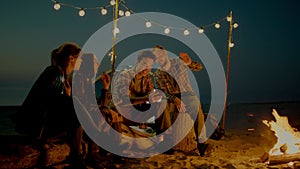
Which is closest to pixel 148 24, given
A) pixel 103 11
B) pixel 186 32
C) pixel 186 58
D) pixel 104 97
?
pixel 186 32

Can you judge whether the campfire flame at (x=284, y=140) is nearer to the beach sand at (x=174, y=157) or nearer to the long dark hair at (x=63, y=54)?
the beach sand at (x=174, y=157)

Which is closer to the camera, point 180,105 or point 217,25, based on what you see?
point 180,105

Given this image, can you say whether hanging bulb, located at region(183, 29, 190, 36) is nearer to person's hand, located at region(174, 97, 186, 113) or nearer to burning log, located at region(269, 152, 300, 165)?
person's hand, located at region(174, 97, 186, 113)

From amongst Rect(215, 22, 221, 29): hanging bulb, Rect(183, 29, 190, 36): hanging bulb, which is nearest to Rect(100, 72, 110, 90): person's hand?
Rect(183, 29, 190, 36): hanging bulb

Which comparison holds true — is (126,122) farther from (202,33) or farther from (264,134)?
(264,134)

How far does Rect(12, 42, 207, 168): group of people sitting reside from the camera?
3297 mm

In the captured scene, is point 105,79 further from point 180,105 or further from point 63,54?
point 180,105

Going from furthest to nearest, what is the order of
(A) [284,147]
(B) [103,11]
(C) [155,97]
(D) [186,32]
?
(D) [186,32] < (B) [103,11] < (C) [155,97] < (A) [284,147]

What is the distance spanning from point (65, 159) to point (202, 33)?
4.49m

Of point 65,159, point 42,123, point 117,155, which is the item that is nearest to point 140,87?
point 117,155

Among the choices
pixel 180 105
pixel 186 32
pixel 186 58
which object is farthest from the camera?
pixel 186 32

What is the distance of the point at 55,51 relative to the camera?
3.80m

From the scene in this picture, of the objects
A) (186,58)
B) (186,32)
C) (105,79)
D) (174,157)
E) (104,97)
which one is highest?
(186,32)

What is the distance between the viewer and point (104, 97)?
416 cm
